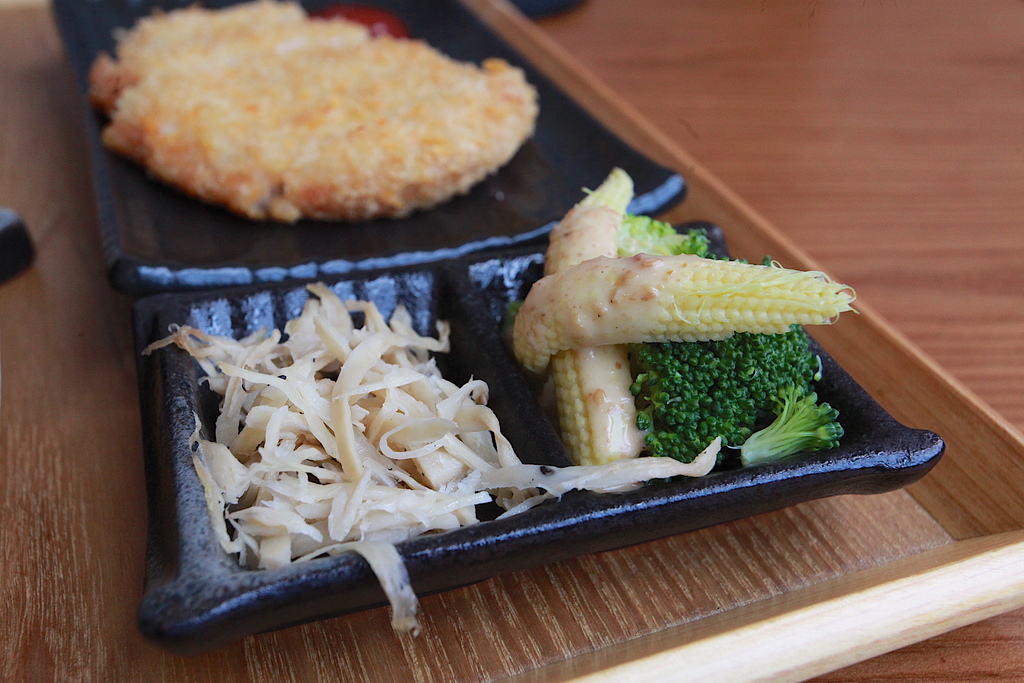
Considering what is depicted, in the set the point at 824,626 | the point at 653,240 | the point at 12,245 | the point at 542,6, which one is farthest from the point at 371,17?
the point at 824,626

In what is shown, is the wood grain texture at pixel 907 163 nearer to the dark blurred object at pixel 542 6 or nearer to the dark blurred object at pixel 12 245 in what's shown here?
the dark blurred object at pixel 542 6

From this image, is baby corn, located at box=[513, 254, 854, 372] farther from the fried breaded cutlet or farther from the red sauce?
the red sauce

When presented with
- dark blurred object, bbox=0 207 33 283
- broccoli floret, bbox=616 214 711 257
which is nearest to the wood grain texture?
broccoli floret, bbox=616 214 711 257

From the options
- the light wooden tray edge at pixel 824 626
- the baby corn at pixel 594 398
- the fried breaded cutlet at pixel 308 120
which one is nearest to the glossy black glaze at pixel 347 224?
the fried breaded cutlet at pixel 308 120

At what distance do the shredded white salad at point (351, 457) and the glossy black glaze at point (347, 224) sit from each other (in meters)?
→ 0.37

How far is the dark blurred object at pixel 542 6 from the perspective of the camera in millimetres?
3732

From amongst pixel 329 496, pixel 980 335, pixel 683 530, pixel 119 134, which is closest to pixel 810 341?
pixel 683 530

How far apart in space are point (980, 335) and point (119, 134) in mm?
2084

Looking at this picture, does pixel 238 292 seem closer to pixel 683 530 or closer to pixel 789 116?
pixel 683 530

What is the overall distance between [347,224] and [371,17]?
4.46 feet

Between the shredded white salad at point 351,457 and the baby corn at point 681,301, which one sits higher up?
the baby corn at point 681,301

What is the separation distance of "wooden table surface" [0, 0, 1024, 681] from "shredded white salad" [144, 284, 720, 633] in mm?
187

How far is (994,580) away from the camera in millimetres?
1133

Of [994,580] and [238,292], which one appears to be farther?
[238,292]
